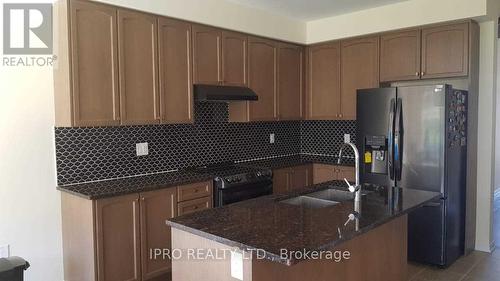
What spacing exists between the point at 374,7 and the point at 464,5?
919 millimetres

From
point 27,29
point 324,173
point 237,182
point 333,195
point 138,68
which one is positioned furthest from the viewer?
point 324,173

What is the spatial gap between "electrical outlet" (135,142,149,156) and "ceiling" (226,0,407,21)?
177 centimetres

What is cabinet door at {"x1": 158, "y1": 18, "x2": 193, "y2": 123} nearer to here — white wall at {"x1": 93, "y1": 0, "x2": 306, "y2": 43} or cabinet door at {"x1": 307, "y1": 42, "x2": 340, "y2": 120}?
white wall at {"x1": 93, "y1": 0, "x2": 306, "y2": 43}

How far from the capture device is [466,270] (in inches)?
142

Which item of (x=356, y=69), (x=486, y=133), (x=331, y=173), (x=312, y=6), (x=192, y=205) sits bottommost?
(x=192, y=205)

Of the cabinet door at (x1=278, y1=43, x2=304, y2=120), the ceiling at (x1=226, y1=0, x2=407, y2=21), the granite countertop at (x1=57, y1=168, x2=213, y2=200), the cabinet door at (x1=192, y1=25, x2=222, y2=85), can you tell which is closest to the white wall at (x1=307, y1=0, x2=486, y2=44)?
the ceiling at (x1=226, y1=0, x2=407, y2=21)

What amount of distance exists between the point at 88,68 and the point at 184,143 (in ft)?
4.32

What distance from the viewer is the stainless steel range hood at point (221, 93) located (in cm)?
381

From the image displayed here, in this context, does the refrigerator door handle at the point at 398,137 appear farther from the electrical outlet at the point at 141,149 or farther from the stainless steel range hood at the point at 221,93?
the electrical outlet at the point at 141,149

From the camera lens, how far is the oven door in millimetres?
3645

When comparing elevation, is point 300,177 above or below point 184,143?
below

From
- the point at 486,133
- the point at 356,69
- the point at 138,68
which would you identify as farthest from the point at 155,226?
the point at 486,133

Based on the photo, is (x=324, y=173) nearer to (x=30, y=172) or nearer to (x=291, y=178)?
(x=291, y=178)

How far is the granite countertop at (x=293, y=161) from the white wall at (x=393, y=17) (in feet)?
4.94
